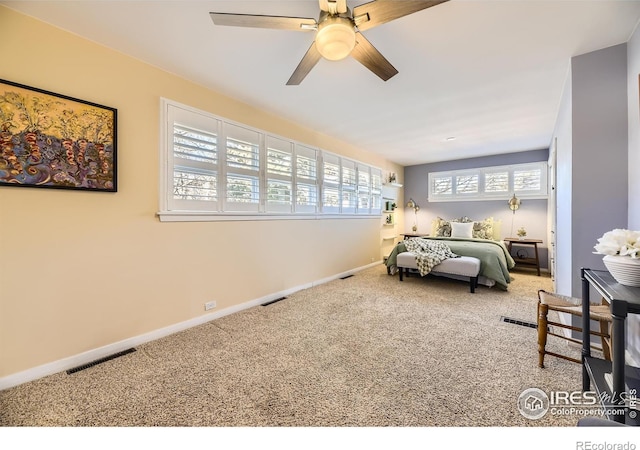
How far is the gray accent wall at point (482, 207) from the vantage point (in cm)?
516

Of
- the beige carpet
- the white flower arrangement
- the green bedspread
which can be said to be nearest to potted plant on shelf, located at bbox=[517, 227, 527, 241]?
the green bedspread

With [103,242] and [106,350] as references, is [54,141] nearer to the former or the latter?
[103,242]

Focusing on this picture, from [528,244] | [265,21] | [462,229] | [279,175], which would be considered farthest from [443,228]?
[265,21]

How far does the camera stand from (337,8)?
1411 mm

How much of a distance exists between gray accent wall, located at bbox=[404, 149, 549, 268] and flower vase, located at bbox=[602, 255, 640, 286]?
481 cm

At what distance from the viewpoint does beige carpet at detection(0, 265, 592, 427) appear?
4.67ft

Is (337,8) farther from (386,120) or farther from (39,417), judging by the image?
(39,417)

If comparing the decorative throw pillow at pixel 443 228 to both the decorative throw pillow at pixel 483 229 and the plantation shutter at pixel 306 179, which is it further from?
the plantation shutter at pixel 306 179

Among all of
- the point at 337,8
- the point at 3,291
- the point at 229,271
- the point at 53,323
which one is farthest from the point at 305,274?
the point at 337,8

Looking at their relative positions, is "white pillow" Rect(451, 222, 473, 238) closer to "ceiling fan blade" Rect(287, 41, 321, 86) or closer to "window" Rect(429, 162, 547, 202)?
"window" Rect(429, 162, 547, 202)

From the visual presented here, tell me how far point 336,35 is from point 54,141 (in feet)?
6.84

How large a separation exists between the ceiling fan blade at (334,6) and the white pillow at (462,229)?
5054 mm

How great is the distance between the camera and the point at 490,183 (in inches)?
224

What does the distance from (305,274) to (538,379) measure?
9.27 feet
